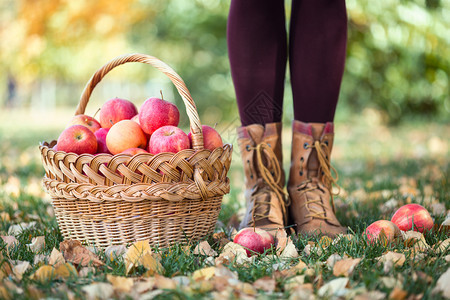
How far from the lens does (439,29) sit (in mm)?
5035

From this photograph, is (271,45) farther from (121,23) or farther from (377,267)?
(121,23)

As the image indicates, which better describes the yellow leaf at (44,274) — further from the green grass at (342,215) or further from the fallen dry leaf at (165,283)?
the fallen dry leaf at (165,283)

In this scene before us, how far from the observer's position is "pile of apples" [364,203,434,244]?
1512 millimetres

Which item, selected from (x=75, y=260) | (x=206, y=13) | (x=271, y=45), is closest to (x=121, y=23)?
(x=206, y=13)

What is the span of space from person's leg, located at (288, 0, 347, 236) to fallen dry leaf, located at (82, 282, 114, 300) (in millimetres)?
867

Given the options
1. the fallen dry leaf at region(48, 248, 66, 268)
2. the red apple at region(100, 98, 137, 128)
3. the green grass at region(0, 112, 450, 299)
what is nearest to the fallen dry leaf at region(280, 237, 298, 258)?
the green grass at region(0, 112, 450, 299)

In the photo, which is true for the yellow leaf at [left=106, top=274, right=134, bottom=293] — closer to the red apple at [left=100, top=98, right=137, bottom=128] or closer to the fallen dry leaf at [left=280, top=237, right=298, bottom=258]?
the fallen dry leaf at [left=280, top=237, right=298, bottom=258]

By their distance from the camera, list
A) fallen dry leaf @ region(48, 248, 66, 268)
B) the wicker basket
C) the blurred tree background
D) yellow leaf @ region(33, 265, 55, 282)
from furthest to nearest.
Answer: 1. the blurred tree background
2. the wicker basket
3. fallen dry leaf @ region(48, 248, 66, 268)
4. yellow leaf @ region(33, 265, 55, 282)

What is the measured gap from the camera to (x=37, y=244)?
1.56m

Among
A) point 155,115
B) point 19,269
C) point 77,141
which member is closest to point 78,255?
point 19,269

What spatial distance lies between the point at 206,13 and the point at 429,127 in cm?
362

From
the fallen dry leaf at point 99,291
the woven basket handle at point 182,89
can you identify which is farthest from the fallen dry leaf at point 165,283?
the woven basket handle at point 182,89

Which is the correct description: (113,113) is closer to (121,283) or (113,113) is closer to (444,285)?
(121,283)

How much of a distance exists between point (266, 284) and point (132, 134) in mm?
719
